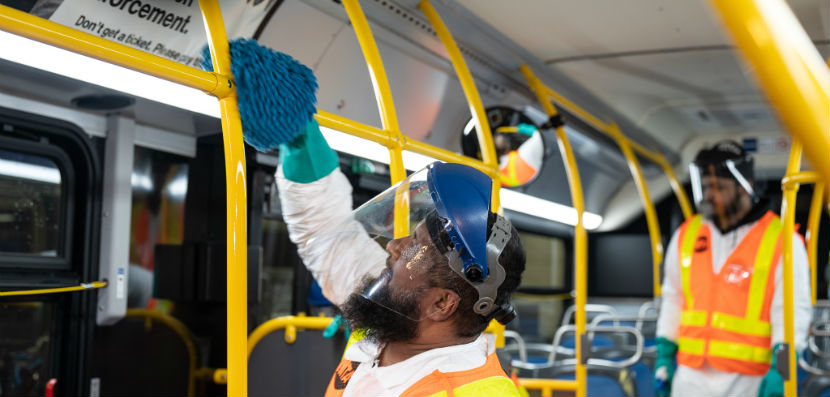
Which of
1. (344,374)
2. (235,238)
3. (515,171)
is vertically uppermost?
(515,171)

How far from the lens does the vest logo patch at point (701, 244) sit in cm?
427

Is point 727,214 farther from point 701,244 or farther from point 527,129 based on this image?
point 527,129

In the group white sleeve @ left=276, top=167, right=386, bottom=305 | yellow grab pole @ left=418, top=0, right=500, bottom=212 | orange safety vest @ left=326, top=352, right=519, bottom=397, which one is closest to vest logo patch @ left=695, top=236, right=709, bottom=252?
yellow grab pole @ left=418, top=0, right=500, bottom=212

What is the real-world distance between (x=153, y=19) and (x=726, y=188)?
3.12 metres

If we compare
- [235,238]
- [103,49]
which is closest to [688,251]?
[235,238]

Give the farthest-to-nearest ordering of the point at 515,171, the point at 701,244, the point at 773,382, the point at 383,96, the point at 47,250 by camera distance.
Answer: the point at 515,171 → the point at 701,244 → the point at 773,382 → the point at 47,250 → the point at 383,96

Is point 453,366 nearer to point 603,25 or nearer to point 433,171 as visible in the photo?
point 433,171

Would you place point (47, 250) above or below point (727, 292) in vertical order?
above

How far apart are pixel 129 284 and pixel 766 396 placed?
124 inches

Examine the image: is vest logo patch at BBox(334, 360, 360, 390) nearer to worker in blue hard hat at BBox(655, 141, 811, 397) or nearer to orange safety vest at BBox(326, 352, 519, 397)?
orange safety vest at BBox(326, 352, 519, 397)

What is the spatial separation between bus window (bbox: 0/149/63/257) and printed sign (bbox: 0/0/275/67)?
81 centimetres

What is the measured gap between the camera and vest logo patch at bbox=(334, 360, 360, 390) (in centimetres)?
177

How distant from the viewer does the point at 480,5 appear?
372 cm

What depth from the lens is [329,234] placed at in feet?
7.18
